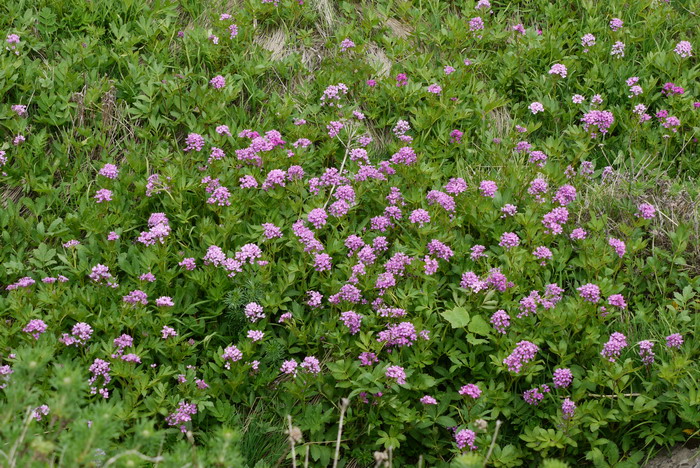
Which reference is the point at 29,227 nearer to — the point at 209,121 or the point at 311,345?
the point at 209,121

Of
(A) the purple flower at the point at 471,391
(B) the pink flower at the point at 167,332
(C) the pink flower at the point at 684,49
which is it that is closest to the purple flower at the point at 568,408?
(A) the purple flower at the point at 471,391

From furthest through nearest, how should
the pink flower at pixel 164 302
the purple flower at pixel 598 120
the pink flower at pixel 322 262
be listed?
the purple flower at pixel 598 120, the pink flower at pixel 322 262, the pink flower at pixel 164 302

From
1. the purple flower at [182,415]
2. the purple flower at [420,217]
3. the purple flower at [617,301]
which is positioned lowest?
the purple flower at [182,415]

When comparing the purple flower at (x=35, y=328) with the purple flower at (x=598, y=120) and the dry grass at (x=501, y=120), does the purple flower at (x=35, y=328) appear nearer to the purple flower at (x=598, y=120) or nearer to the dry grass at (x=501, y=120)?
the dry grass at (x=501, y=120)

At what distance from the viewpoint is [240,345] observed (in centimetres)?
407

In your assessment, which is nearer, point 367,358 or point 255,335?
point 367,358

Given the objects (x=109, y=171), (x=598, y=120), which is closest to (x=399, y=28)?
(x=598, y=120)

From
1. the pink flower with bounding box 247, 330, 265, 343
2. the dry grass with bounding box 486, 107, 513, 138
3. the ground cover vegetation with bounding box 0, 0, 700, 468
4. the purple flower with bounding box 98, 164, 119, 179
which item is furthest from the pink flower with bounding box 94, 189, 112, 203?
the dry grass with bounding box 486, 107, 513, 138

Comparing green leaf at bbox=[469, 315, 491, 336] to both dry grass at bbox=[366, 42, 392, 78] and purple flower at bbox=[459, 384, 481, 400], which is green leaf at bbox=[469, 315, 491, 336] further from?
dry grass at bbox=[366, 42, 392, 78]

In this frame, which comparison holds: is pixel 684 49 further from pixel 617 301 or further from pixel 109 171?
pixel 109 171

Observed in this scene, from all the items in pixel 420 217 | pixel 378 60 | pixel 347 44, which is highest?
pixel 347 44

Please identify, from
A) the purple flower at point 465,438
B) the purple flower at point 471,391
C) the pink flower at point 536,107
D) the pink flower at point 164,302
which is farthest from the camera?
the pink flower at point 536,107

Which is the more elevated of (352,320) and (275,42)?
(275,42)

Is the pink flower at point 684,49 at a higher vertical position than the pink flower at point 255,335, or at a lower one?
higher
